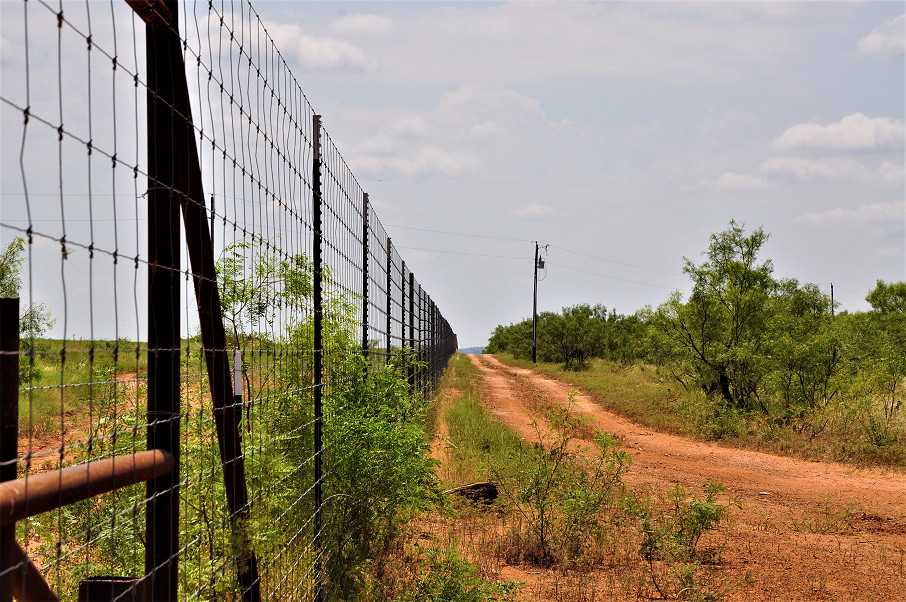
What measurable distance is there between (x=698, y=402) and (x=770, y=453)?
4.14 m

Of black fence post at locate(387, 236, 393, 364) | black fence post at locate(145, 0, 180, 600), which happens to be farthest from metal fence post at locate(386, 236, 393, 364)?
black fence post at locate(145, 0, 180, 600)

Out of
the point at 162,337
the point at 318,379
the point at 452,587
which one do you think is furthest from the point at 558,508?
the point at 162,337

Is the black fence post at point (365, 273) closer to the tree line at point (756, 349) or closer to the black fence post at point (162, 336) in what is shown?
the black fence post at point (162, 336)

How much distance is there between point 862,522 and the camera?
9.45 meters

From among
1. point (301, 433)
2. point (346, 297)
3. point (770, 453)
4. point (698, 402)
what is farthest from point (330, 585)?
point (698, 402)

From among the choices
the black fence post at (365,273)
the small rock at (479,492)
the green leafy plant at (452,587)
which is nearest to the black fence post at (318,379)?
the green leafy plant at (452,587)

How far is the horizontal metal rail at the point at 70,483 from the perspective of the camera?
6.45 feet

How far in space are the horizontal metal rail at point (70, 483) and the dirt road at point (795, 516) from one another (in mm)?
5358

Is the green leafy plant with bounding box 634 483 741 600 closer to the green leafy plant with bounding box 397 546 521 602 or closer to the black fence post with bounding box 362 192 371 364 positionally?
the green leafy plant with bounding box 397 546 521 602

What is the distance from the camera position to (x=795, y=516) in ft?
31.8

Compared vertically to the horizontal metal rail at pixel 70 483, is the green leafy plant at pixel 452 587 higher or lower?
lower

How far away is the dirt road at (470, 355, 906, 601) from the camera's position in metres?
6.93

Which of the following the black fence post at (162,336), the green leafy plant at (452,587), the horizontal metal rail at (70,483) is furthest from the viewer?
the green leafy plant at (452,587)

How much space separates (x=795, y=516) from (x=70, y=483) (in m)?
9.21
